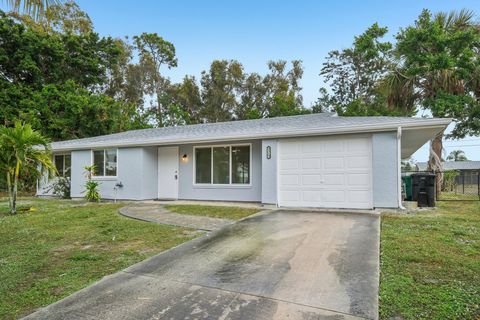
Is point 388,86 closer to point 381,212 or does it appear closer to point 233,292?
point 381,212

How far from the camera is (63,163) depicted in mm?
14180

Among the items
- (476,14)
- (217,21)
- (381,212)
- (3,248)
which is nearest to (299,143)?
(381,212)

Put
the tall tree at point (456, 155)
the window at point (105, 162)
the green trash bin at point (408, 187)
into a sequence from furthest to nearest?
the tall tree at point (456, 155) → the window at point (105, 162) → the green trash bin at point (408, 187)

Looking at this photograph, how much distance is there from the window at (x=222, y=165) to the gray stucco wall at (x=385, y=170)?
4056 millimetres

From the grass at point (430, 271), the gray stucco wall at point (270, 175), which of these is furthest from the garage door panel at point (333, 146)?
A: the grass at point (430, 271)

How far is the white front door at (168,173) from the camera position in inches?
455

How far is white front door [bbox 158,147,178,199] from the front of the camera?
37.9 feet

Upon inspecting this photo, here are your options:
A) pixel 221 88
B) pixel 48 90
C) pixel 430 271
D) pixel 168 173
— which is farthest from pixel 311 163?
pixel 221 88

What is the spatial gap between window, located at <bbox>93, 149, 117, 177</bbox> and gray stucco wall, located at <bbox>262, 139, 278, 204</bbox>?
21.1ft

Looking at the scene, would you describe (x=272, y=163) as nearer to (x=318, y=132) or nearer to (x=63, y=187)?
(x=318, y=132)

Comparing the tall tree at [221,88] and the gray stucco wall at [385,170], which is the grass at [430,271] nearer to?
the gray stucco wall at [385,170]

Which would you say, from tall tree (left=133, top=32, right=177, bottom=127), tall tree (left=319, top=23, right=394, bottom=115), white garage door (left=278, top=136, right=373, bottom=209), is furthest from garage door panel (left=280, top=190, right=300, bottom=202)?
tall tree (left=133, top=32, right=177, bottom=127)

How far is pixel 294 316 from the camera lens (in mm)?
2631

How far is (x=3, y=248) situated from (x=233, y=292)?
4387 mm
